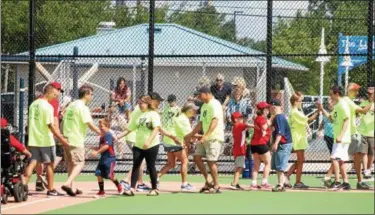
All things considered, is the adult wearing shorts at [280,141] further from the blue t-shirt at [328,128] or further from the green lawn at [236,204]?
the blue t-shirt at [328,128]

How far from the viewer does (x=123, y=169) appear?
2386cm

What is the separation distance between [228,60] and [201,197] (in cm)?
Answer: 1012

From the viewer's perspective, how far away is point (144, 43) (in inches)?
1324

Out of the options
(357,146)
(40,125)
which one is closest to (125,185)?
(40,125)

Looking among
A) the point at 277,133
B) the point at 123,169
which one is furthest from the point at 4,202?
the point at 123,169

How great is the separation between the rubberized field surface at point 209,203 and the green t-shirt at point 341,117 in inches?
35.8

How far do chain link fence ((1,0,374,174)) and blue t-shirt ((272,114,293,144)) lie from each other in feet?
8.70

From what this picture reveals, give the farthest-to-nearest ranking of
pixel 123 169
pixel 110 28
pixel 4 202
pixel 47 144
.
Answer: pixel 110 28 < pixel 123 169 < pixel 47 144 < pixel 4 202

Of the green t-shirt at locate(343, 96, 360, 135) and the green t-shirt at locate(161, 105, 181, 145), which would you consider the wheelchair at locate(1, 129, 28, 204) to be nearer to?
the green t-shirt at locate(161, 105, 181, 145)

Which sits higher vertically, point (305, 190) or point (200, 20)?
point (200, 20)

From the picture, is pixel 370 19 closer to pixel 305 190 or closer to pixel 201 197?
pixel 305 190

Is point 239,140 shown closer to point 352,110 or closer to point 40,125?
point 352,110

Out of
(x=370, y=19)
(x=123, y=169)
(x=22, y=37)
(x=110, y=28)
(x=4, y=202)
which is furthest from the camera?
(x=22, y=37)

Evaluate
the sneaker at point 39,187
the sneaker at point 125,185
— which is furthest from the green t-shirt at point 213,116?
the sneaker at point 39,187
